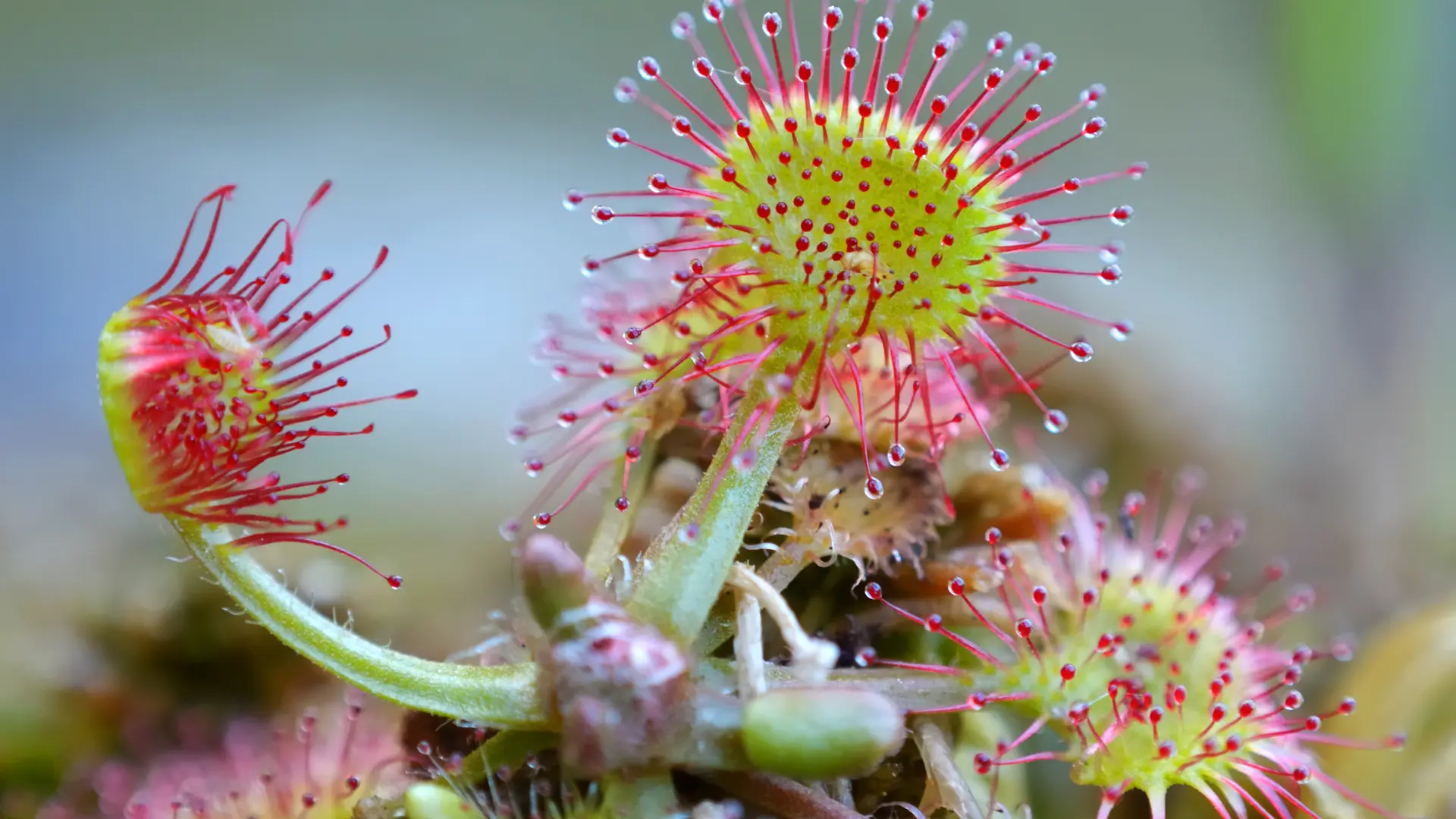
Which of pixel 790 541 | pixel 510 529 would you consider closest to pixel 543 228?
pixel 510 529

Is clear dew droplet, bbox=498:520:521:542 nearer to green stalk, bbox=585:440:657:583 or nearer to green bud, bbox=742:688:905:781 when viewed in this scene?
green stalk, bbox=585:440:657:583

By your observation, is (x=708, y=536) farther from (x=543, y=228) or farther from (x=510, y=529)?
(x=543, y=228)

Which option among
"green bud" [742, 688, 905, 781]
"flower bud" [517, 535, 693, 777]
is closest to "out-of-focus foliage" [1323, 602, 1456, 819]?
"green bud" [742, 688, 905, 781]

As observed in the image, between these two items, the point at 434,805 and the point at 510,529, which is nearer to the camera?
the point at 434,805

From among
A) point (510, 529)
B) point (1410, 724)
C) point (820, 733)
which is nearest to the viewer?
point (820, 733)

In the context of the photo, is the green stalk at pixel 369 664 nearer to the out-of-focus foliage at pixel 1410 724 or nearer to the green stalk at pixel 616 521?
the green stalk at pixel 616 521

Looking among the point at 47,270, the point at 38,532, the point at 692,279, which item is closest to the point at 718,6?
the point at 692,279

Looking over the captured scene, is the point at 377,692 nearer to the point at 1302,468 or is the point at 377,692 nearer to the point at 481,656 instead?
the point at 481,656

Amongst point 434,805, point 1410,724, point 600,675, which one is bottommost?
point 434,805
